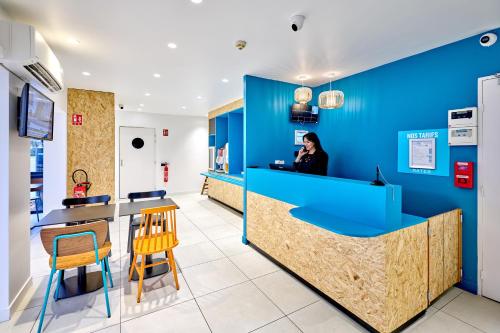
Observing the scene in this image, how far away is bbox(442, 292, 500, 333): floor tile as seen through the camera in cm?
200

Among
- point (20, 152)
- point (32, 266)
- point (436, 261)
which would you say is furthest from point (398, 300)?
point (32, 266)

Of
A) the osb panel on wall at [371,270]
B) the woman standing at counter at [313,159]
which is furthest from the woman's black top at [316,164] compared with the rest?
the osb panel on wall at [371,270]

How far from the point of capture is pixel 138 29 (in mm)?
2426

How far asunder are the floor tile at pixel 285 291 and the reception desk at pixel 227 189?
253cm

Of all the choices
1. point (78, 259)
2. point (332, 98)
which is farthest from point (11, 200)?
point (332, 98)

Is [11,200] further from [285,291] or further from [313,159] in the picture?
[313,159]

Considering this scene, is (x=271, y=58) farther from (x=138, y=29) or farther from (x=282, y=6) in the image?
(x=138, y=29)

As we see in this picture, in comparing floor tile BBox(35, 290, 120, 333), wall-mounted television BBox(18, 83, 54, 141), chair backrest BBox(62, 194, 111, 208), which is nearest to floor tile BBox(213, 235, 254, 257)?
floor tile BBox(35, 290, 120, 333)

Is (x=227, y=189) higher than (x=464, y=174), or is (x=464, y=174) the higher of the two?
(x=464, y=174)

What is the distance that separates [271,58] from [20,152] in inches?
122

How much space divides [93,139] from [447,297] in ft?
20.4

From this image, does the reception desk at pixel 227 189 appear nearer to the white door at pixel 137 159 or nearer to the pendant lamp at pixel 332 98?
the white door at pixel 137 159

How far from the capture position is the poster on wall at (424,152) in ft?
8.75

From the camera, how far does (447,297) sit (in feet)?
7.81
